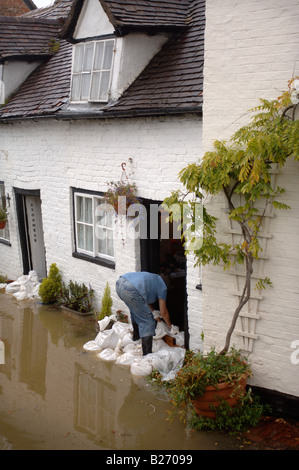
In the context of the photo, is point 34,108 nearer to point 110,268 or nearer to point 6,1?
point 110,268

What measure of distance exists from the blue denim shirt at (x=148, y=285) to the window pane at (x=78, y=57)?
416 cm

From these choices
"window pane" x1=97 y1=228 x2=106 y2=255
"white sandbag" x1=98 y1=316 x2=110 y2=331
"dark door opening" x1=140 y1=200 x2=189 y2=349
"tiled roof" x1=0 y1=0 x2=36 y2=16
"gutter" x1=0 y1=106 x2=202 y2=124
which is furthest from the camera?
"tiled roof" x1=0 y1=0 x2=36 y2=16

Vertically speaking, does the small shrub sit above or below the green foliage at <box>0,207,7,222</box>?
below

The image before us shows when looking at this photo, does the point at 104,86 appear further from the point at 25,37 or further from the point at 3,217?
the point at 3,217

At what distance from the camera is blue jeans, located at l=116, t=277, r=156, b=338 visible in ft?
22.9

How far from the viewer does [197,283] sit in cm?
690

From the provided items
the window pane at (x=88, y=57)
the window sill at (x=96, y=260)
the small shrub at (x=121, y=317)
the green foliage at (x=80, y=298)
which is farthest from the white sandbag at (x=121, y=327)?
the window pane at (x=88, y=57)

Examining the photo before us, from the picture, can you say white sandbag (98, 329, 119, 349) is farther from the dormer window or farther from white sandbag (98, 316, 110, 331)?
the dormer window

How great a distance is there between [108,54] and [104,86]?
552 mm

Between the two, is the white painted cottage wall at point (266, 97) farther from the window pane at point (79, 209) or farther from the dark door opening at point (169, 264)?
the window pane at point (79, 209)

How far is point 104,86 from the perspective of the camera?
8.14 meters

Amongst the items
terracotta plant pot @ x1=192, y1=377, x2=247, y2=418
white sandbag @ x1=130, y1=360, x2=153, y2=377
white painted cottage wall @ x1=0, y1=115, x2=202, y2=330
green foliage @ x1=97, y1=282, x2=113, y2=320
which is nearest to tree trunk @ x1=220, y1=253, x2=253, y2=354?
terracotta plant pot @ x1=192, y1=377, x2=247, y2=418

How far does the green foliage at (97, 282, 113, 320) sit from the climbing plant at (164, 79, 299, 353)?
11.5 feet

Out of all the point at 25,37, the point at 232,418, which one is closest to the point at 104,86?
the point at 25,37
